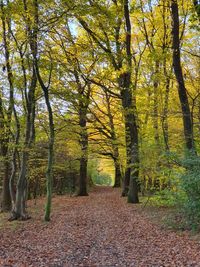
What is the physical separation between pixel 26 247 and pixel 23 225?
356cm

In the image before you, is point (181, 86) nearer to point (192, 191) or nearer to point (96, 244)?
point (192, 191)

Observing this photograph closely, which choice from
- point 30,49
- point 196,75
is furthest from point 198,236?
point 196,75

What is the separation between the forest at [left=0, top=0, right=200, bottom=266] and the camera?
10.4 m

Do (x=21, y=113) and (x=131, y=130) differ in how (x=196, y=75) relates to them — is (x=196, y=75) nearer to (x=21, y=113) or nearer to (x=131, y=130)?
(x=131, y=130)

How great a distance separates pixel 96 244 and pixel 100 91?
16836 millimetres

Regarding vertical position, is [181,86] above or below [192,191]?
above

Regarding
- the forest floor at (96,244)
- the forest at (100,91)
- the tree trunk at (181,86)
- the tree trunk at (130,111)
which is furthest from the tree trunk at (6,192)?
the tree trunk at (181,86)

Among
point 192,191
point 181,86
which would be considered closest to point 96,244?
point 192,191

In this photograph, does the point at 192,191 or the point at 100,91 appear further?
the point at 100,91

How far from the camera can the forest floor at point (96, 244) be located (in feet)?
20.9

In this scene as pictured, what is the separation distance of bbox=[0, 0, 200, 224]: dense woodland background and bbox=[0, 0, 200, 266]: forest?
50 millimetres

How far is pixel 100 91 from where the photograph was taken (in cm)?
2355

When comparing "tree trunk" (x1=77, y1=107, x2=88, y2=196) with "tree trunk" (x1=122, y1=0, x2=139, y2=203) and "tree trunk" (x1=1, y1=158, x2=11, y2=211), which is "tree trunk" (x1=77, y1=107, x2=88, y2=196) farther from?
"tree trunk" (x1=1, y1=158, x2=11, y2=211)

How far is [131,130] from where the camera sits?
17.5 m
